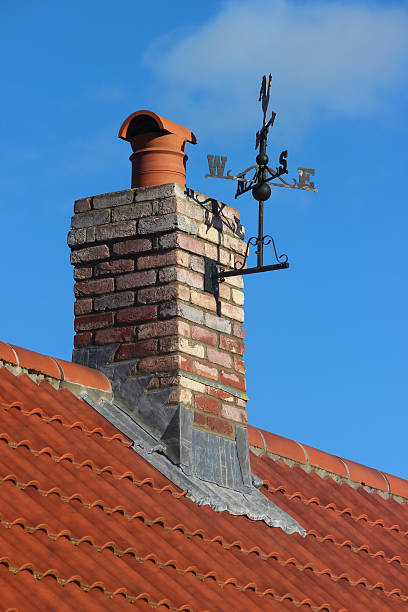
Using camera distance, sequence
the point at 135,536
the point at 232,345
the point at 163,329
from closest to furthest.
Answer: the point at 135,536, the point at 163,329, the point at 232,345

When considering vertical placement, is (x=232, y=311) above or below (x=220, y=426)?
above

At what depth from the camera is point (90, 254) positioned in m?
9.03

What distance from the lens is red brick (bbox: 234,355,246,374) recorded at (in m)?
9.09

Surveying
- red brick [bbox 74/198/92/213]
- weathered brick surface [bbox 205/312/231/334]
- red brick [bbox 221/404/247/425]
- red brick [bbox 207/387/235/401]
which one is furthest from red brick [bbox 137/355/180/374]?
red brick [bbox 74/198/92/213]

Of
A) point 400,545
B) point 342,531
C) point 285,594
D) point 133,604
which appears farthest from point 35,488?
point 400,545

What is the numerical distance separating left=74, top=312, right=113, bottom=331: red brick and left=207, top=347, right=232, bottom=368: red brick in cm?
74

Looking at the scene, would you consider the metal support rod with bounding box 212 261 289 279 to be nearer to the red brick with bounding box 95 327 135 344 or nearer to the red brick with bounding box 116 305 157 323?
the red brick with bounding box 116 305 157 323

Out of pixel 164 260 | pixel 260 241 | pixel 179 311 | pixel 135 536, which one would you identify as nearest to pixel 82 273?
pixel 164 260

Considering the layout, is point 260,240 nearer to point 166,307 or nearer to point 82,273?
point 166,307

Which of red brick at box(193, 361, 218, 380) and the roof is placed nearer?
the roof

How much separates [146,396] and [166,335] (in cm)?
44

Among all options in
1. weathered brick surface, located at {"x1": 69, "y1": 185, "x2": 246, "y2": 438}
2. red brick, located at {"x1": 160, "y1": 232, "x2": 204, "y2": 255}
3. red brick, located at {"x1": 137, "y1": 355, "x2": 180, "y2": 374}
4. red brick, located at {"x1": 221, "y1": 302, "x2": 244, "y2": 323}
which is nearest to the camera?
red brick, located at {"x1": 137, "y1": 355, "x2": 180, "y2": 374}

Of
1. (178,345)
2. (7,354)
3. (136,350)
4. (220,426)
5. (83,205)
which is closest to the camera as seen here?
(7,354)

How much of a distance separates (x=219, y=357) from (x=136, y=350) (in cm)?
65
